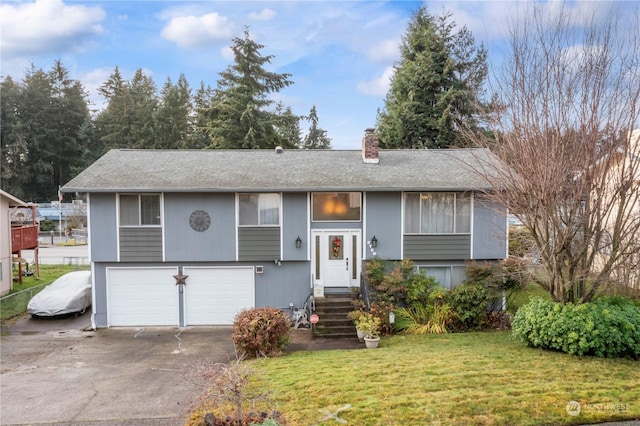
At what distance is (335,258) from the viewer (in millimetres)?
13250

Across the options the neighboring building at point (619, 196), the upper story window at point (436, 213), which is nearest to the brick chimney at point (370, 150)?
the upper story window at point (436, 213)

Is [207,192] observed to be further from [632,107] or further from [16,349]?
[632,107]

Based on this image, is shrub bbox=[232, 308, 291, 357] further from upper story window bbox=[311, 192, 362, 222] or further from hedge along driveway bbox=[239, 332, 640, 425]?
upper story window bbox=[311, 192, 362, 222]

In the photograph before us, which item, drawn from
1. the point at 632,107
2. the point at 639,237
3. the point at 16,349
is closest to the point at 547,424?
Result: the point at 639,237

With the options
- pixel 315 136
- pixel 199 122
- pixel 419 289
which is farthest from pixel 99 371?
pixel 315 136

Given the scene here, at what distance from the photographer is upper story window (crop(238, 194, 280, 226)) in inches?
514

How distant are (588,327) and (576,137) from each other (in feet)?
12.3

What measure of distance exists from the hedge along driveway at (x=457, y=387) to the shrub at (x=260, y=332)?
0.89 m

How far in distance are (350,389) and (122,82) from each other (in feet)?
198

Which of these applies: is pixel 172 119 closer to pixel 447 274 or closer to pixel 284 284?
pixel 284 284

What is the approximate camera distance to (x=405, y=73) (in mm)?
28656

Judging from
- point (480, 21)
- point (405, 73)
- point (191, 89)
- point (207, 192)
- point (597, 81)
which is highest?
point (191, 89)

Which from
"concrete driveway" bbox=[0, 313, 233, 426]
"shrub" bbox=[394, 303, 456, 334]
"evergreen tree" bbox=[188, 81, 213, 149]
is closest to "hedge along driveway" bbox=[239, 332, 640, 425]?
"concrete driveway" bbox=[0, 313, 233, 426]

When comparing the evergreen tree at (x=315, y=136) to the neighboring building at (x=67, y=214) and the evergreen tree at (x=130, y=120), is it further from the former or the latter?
the neighboring building at (x=67, y=214)
